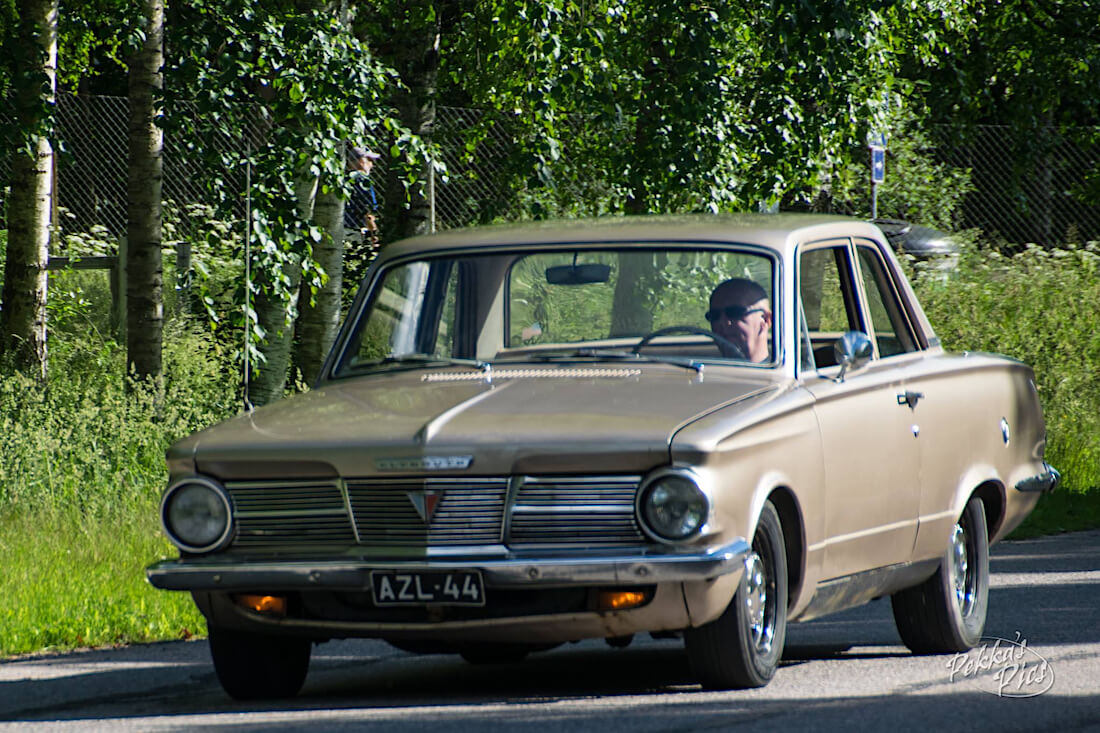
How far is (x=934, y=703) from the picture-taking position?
6.63 metres

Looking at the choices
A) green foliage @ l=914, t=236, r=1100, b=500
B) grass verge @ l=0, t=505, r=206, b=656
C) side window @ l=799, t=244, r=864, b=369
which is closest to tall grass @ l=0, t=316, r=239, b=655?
grass verge @ l=0, t=505, r=206, b=656

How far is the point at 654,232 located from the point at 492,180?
44.5ft

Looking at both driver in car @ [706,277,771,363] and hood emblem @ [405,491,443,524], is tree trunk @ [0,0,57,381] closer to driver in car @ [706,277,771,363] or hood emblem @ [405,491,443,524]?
driver in car @ [706,277,771,363]

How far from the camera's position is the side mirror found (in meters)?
7.34

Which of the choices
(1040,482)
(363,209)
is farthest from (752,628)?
(363,209)

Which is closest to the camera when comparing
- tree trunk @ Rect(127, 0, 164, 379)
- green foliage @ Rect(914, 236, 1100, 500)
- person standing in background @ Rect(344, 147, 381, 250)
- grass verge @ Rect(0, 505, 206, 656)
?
grass verge @ Rect(0, 505, 206, 656)

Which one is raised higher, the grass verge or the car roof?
the car roof

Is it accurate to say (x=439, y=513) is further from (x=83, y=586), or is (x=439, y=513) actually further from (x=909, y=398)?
(x=83, y=586)

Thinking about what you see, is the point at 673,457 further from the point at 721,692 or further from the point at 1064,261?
the point at 1064,261

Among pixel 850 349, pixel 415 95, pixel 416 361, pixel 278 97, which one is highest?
pixel 415 95

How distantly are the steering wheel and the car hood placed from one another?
0.39 ft

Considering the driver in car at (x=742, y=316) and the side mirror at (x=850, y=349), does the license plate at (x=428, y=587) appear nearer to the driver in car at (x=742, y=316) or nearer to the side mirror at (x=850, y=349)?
the driver in car at (x=742, y=316)

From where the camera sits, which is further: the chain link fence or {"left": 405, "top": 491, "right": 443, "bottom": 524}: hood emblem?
the chain link fence

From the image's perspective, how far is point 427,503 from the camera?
6184 mm
